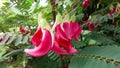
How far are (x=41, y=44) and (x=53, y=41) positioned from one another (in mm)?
30

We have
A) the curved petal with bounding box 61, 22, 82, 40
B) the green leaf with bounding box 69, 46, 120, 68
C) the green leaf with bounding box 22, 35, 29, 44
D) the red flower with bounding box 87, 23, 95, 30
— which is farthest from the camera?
the red flower with bounding box 87, 23, 95, 30

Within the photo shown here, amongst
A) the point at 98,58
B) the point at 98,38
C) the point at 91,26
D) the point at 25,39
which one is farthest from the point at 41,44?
the point at 91,26

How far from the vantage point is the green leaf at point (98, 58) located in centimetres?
60

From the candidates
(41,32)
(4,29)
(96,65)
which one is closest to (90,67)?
(96,65)

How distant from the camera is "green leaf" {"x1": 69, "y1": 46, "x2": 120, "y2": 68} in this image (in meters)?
0.60

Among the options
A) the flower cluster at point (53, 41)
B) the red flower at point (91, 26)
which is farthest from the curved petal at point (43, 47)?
the red flower at point (91, 26)

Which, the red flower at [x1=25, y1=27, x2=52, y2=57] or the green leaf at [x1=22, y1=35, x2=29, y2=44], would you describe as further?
the green leaf at [x1=22, y1=35, x2=29, y2=44]

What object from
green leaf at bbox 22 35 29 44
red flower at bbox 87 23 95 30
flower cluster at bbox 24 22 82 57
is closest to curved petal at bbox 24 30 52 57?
flower cluster at bbox 24 22 82 57

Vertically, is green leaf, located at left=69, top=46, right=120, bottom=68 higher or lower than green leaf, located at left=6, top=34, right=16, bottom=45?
lower

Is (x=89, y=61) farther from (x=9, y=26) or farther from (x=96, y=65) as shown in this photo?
(x=9, y=26)

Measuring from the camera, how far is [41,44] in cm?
64

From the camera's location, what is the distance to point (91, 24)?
3.99 ft

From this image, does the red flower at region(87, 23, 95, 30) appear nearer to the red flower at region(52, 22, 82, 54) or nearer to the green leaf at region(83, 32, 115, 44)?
the green leaf at region(83, 32, 115, 44)

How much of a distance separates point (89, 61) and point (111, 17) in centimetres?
61
